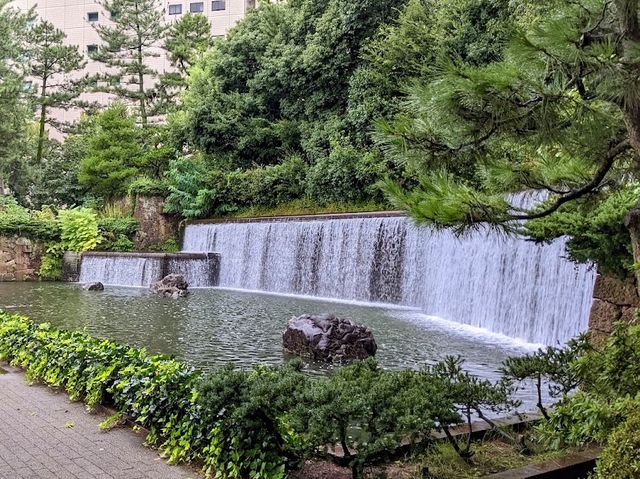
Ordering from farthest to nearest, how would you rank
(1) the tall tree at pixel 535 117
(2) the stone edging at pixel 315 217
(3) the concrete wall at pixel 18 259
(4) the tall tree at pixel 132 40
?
(4) the tall tree at pixel 132 40, (3) the concrete wall at pixel 18 259, (2) the stone edging at pixel 315 217, (1) the tall tree at pixel 535 117

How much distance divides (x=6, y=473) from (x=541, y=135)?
3.67 m

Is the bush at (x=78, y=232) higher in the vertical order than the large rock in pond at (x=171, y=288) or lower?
higher

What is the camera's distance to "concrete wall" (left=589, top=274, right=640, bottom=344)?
5.30 metres

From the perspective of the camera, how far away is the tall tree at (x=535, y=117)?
9.98ft

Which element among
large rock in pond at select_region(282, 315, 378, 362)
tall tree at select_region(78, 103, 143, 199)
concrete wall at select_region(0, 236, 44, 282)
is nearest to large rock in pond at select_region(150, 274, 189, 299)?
concrete wall at select_region(0, 236, 44, 282)

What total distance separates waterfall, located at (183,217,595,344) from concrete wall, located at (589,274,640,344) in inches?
82.5

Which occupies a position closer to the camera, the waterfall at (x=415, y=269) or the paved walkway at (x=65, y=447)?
the paved walkway at (x=65, y=447)

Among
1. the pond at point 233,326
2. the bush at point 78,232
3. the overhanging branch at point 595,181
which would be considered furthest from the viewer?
the bush at point 78,232

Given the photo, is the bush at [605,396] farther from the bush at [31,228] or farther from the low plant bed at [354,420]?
the bush at [31,228]

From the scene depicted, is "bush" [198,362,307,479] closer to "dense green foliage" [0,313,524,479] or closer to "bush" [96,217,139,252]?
"dense green foliage" [0,313,524,479]

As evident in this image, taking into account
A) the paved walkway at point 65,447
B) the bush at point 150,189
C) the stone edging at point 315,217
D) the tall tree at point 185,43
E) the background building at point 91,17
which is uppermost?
the background building at point 91,17

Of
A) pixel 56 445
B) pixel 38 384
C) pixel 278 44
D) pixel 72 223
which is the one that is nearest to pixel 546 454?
pixel 56 445

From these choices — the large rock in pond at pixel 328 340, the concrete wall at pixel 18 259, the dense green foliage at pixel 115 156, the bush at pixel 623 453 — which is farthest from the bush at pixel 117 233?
the bush at pixel 623 453

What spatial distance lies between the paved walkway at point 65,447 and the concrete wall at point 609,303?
3.68 meters
